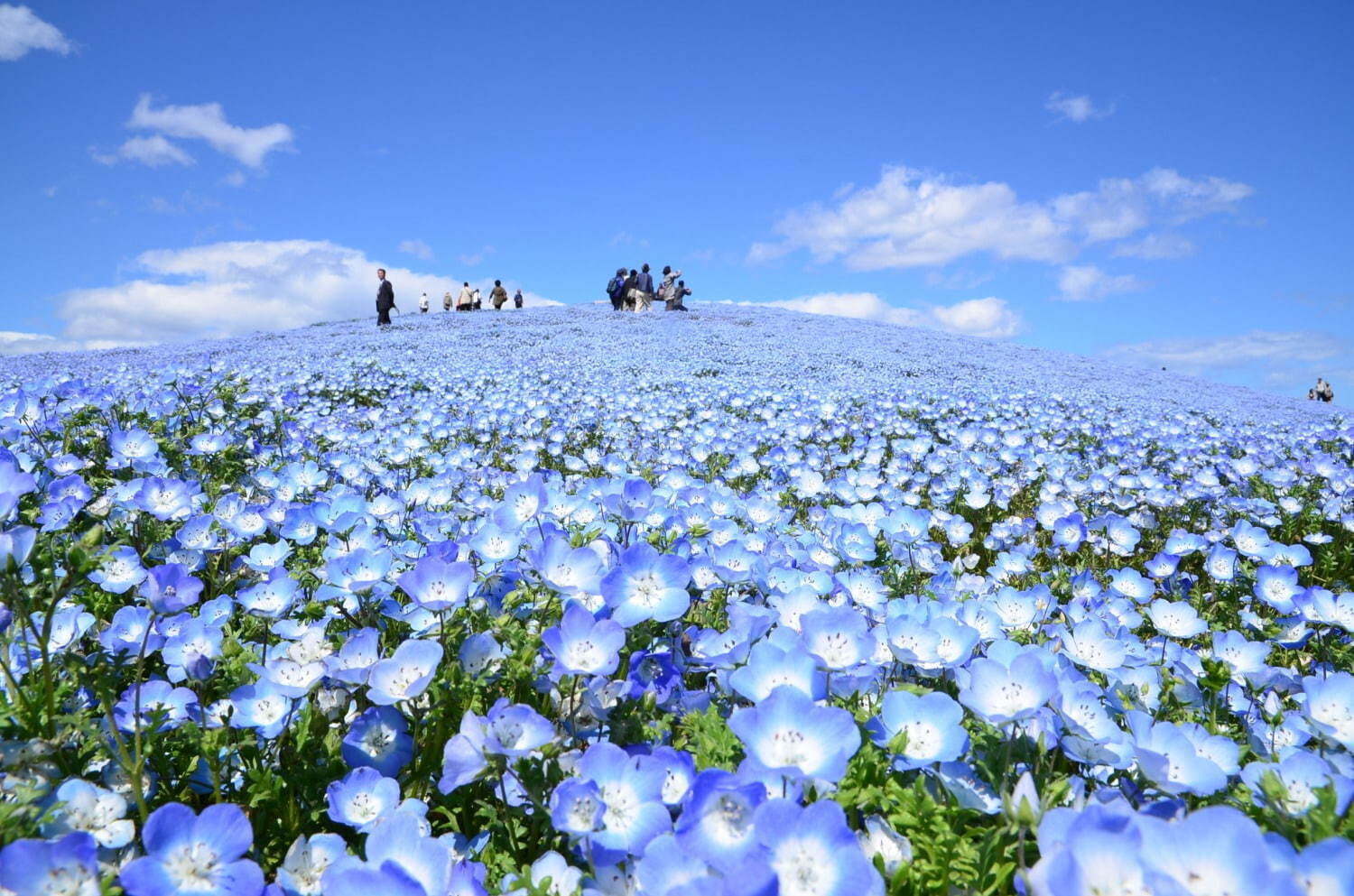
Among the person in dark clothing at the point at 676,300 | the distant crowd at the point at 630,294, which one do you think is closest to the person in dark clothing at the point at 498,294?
the distant crowd at the point at 630,294

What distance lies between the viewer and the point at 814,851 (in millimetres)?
1118

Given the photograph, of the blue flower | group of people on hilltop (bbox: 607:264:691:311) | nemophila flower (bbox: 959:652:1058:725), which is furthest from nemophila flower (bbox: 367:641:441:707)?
group of people on hilltop (bbox: 607:264:691:311)

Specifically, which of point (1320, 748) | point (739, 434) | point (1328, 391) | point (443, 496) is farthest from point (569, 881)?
point (1328, 391)

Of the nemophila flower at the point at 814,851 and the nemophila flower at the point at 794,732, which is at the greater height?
the nemophila flower at the point at 794,732

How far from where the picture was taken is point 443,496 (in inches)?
147

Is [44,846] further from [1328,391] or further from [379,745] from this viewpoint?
[1328,391]

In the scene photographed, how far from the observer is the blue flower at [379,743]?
63.3 inches

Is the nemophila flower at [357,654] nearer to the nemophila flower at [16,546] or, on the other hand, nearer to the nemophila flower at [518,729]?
the nemophila flower at [518,729]

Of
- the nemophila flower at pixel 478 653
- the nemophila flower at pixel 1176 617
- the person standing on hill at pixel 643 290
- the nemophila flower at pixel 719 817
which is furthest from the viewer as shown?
the person standing on hill at pixel 643 290

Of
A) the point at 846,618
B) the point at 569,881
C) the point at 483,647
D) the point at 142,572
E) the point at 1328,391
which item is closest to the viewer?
the point at 569,881

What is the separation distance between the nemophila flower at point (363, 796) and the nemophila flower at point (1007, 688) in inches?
48.7

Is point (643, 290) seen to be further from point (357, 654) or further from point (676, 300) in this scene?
point (357, 654)

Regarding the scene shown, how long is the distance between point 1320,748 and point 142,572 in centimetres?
351

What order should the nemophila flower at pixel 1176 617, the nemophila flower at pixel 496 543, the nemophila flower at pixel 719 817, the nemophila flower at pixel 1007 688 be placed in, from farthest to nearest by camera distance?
1. the nemophila flower at pixel 1176 617
2. the nemophila flower at pixel 496 543
3. the nemophila flower at pixel 1007 688
4. the nemophila flower at pixel 719 817
